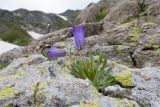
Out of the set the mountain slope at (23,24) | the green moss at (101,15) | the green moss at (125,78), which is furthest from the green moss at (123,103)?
the mountain slope at (23,24)

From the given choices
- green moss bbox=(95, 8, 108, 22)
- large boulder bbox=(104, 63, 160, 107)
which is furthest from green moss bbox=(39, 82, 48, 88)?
green moss bbox=(95, 8, 108, 22)

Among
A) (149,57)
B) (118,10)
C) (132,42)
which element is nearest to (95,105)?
(149,57)

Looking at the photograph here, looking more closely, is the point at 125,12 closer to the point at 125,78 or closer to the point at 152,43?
the point at 152,43

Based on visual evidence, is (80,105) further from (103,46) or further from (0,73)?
(103,46)

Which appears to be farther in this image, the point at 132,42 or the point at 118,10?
the point at 118,10

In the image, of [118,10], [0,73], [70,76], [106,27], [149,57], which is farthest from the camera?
[118,10]

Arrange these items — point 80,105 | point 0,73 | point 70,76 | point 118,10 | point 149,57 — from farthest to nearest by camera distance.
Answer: point 118,10 < point 149,57 < point 0,73 < point 70,76 < point 80,105
